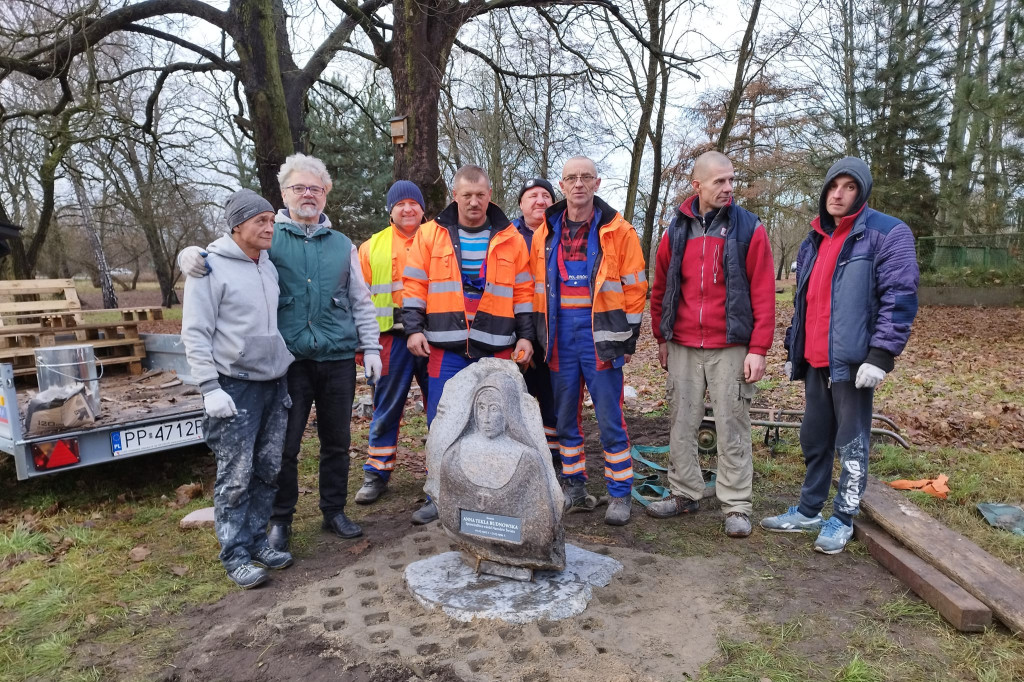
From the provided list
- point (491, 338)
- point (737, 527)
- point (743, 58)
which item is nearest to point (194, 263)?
point (491, 338)

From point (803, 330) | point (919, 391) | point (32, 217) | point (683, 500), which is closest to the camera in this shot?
point (803, 330)

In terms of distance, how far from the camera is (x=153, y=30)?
29.6 feet

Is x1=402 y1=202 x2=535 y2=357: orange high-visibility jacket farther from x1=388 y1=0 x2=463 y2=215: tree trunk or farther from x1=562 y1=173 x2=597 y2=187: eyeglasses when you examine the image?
x1=388 y1=0 x2=463 y2=215: tree trunk

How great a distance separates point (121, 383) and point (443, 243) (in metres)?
3.46

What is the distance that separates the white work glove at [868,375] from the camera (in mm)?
3344

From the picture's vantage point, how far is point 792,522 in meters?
3.99

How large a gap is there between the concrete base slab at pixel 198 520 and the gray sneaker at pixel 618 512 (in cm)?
268

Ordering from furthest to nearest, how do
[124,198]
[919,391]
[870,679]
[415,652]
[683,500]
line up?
[124,198] → [919,391] → [683,500] → [415,652] → [870,679]

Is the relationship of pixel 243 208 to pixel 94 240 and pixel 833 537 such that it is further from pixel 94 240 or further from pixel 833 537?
pixel 94 240

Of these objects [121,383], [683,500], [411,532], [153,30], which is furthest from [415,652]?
[153,30]

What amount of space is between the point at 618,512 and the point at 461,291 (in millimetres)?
1801

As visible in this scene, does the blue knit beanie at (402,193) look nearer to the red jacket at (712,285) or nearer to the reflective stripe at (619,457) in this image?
the red jacket at (712,285)

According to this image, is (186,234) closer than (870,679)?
No

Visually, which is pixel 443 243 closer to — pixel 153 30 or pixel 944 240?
pixel 153 30
